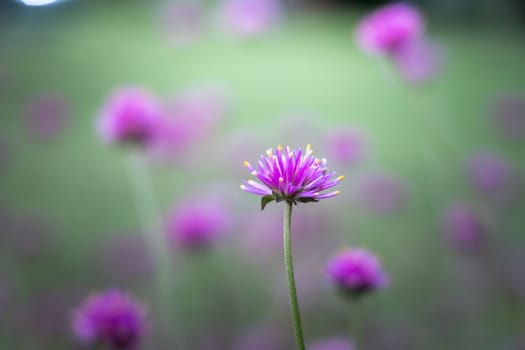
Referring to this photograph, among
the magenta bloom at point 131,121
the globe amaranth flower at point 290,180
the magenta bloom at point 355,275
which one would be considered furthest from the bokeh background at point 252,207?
the globe amaranth flower at point 290,180

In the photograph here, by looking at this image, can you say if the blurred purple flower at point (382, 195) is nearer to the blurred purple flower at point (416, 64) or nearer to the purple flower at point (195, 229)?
the blurred purple flower at point (416, 64)

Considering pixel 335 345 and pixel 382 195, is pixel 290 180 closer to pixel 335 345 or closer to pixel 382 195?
pixel 335 345

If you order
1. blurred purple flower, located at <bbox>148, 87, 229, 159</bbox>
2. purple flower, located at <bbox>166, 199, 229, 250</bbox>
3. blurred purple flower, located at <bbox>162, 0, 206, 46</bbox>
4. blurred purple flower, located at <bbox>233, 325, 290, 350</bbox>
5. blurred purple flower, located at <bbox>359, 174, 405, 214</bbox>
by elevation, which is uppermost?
blurred purple flower, located at <bbox>162, 0, 206, 46</bbox>

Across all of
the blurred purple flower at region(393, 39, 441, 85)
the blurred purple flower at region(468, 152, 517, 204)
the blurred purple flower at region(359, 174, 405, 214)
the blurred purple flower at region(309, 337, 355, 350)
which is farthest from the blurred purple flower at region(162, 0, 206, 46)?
the blurred purple flower at region(309, 337, 355, 350)

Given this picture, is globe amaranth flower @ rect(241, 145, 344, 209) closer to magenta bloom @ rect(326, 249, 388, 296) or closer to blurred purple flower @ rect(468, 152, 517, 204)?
magenta bloom @ rect(326, 249, 388, 296)

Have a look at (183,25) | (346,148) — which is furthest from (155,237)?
(183,25)
